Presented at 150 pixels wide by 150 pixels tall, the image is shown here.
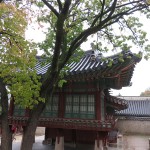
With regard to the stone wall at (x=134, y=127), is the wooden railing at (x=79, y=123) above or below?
above

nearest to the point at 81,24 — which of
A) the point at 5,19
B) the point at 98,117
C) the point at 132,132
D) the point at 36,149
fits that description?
the point at 5,19

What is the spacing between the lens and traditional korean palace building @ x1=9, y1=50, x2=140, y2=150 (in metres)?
11.1

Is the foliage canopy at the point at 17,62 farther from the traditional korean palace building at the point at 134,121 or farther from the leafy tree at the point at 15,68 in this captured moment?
the traditional korean palace building at the point at 134,121

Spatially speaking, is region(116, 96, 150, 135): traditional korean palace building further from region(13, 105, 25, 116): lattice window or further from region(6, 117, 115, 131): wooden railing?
region(6, 117, 115, 131): wooden railing

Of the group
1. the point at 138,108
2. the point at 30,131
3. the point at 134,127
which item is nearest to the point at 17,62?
the point at 30,131

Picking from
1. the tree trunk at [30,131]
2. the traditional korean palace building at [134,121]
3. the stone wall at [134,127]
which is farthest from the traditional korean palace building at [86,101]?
the traditional korean palace building at [134,121]

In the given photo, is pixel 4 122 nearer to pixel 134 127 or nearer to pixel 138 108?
pixel 134 127

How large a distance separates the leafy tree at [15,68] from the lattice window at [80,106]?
5173 millimetres

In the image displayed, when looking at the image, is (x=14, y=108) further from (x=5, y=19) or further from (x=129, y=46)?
(x=129, y=46)

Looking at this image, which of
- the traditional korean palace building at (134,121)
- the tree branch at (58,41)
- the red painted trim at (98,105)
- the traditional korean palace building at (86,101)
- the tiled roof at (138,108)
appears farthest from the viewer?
the tiled roof at (138,108)

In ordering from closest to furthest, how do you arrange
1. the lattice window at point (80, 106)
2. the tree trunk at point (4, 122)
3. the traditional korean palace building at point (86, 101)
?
→ the tree trunk at point (4, 122) < the traditional korean palace building at point (86, 101) < the lattice window at point (80, 106)

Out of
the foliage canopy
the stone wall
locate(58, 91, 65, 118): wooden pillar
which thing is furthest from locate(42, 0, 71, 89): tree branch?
the stone wall

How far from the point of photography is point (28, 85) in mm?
7281

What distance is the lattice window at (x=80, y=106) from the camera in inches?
497
